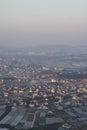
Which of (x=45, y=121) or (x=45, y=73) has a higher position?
(x=45, y=73)

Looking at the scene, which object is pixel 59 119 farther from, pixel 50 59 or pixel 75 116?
pixel 50 59

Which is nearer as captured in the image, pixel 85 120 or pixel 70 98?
pixel 85 120

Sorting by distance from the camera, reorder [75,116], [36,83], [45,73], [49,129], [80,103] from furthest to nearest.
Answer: [45,73], [36,83], [80,103], [75,116], [49,129]

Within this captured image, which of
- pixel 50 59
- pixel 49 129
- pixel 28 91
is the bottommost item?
pixel 49 129

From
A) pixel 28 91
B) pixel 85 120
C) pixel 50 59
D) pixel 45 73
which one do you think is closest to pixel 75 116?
pixel 85 120

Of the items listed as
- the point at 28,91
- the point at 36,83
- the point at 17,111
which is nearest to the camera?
the point at 17,111

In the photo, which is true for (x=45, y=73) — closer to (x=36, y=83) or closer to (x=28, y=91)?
(x=36, y=83)

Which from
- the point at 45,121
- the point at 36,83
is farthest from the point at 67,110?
the point at 36,83
